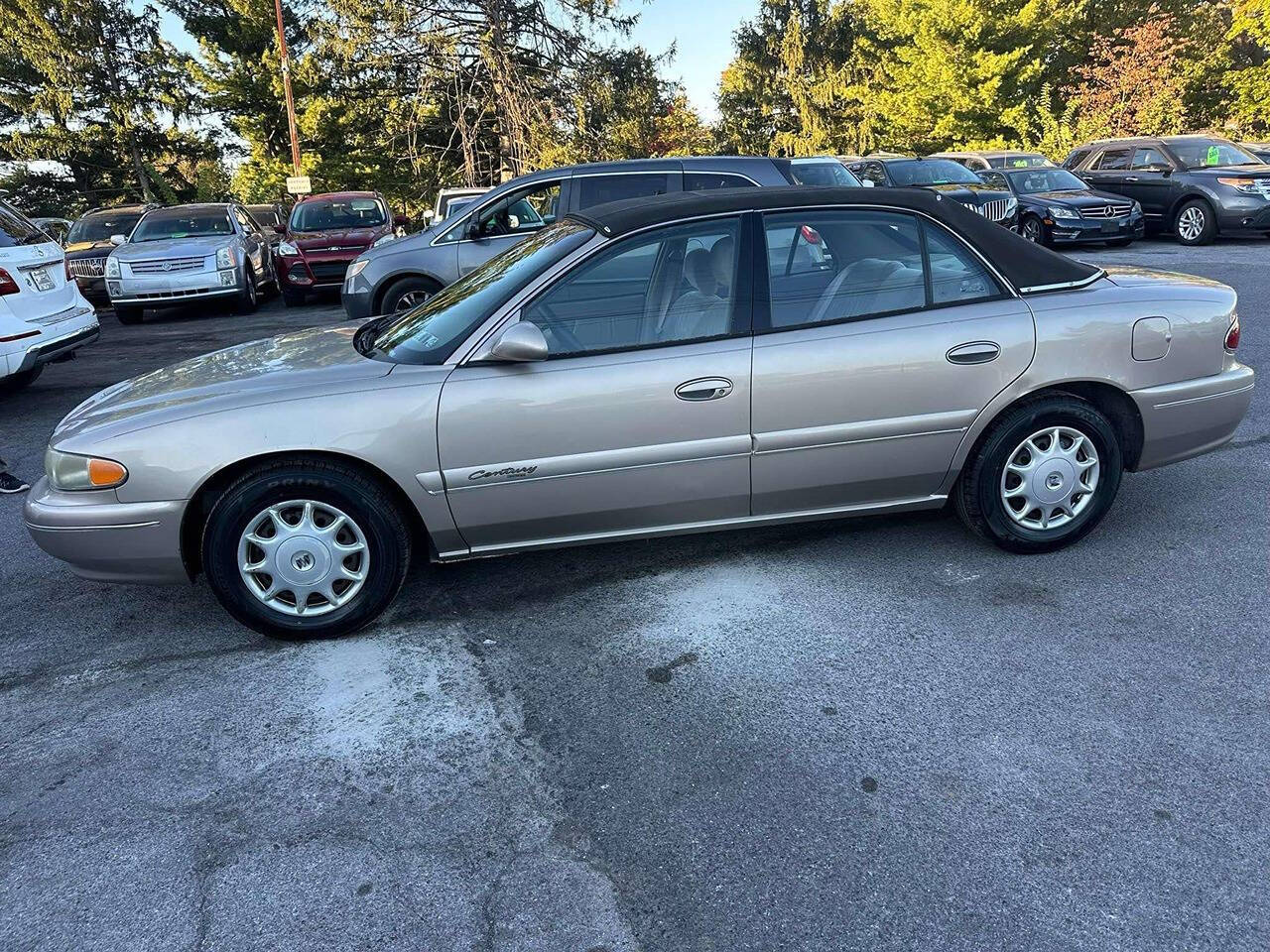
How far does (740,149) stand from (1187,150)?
2874 cm

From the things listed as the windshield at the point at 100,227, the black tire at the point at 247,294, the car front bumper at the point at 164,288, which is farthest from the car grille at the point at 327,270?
the windshield at the point at 100,227

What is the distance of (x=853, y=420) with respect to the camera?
377 centimetres

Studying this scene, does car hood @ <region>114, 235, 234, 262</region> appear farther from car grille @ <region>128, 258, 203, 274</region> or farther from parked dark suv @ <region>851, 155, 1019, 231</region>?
parked dark suv @ <region>851, 155, 1019, 231</region>

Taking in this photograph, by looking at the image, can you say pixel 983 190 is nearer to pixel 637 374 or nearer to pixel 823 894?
pixel 637 374

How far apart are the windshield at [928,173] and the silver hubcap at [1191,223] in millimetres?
3170

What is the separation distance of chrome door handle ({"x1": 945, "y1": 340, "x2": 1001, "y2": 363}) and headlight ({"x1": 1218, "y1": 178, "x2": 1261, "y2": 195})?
13.7 metres

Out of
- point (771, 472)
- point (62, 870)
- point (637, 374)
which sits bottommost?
point (62, 870)

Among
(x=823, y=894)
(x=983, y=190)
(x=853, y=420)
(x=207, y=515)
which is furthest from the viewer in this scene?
(x=983, y=190)

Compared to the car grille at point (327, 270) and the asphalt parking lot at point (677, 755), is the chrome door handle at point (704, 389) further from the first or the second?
the car grille at point (327, 270)

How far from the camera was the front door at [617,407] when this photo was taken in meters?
3.54

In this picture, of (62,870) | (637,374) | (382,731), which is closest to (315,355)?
(637,374)

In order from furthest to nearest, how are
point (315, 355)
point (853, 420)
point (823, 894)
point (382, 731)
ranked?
point (315, 355) < point (853, 420) < point (382, 731) < point (823, 894)

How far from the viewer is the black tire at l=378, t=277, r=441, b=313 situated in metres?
10.0

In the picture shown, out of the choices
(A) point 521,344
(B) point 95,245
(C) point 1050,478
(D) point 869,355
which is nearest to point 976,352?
(D) point 869,355
